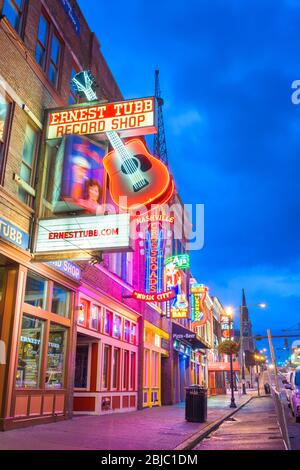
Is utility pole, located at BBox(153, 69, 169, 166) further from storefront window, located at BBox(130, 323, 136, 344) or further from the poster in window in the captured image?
the poster in window

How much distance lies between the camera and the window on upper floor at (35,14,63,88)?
14.9m

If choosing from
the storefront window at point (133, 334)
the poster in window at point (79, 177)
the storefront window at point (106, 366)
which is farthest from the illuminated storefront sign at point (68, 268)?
the storefront window at point (133, 334)

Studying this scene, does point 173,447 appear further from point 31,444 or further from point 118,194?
point 118,194

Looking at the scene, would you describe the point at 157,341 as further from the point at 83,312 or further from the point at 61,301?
the point at 61,301

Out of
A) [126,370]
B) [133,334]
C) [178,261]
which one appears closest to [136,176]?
[126,370]

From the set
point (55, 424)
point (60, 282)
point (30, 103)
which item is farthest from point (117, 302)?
point (30, 103)

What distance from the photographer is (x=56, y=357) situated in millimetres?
14164

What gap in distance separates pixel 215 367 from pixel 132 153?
36.8 metres

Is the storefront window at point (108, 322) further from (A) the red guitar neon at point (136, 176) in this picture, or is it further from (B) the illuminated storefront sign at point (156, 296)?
(A) the red guitar neon at point (136, 176)

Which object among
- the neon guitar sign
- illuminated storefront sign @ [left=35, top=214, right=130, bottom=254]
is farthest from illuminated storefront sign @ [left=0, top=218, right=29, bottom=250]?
the neon guitar sign

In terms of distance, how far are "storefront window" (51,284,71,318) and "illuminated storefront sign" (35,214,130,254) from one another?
2.32m

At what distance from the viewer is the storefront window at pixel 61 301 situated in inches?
565

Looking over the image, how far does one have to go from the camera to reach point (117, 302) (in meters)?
19.9
